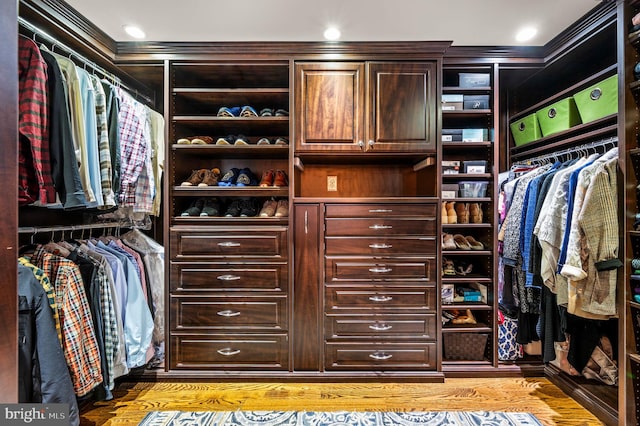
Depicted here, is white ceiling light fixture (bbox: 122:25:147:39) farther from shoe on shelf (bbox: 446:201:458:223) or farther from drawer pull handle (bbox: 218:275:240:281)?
shoe on shelf (bbox: 446:201:458:223)

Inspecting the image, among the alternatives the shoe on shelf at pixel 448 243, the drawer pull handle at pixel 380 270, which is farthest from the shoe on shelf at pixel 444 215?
the drawer pull handle at pixel 380 270

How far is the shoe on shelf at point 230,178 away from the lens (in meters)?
2.25

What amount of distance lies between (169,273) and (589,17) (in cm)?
294

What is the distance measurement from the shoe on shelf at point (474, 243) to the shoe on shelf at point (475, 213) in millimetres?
141

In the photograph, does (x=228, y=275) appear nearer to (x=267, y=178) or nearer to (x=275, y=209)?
(x=275, y=209)

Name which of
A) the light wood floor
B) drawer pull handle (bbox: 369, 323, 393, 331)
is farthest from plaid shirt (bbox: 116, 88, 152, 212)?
drawer pull handle (bbox: 369, 323, 393, 331)

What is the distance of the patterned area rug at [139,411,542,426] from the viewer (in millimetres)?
1760

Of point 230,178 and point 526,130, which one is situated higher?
point 526,130

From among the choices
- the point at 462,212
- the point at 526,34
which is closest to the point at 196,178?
the point at 462,212

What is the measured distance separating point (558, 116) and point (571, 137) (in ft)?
0.52


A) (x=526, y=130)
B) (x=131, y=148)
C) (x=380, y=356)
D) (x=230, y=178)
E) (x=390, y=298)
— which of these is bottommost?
(x=380, y=356)

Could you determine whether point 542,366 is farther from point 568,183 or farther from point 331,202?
point 331,202

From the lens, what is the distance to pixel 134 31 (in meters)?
1.98

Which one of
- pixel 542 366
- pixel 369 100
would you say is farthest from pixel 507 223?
pixel 369 100
